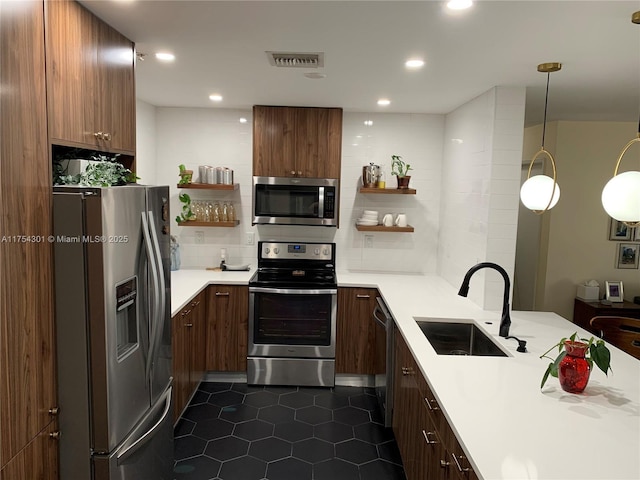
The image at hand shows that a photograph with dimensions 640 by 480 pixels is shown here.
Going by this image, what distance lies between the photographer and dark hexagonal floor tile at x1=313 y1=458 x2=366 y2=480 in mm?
2816

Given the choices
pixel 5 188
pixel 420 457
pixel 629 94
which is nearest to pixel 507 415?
pixel 420 457

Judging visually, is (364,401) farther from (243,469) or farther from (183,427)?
(183,427)

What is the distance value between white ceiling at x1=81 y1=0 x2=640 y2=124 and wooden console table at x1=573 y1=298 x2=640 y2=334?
2043 millimetres

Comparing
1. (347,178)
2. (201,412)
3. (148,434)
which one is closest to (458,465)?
(148,434)

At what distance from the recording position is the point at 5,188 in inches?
57.6

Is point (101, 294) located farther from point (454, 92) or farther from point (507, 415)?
point (454, 92)

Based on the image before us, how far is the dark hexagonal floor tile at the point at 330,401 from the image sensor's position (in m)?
3.75

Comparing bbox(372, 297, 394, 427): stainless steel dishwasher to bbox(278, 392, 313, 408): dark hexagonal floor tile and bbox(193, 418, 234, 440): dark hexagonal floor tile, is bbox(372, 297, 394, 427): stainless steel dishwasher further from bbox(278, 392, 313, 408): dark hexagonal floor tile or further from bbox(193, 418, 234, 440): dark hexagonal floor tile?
bbox(193, 418, 234, 440): dark hexagonal floor tile

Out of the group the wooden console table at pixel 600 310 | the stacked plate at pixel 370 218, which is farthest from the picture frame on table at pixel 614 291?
the stacked plate at pixel 370 218

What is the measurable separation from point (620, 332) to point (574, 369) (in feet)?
3.98

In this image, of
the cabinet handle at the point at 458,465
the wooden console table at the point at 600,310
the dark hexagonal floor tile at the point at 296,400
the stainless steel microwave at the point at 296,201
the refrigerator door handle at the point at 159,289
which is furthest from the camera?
the wooden console table at the point at 600,310

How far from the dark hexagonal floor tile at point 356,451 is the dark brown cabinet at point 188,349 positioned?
1.10 metres

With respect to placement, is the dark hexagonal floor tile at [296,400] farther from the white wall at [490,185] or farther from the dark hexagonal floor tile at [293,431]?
the white wall at [490,185]

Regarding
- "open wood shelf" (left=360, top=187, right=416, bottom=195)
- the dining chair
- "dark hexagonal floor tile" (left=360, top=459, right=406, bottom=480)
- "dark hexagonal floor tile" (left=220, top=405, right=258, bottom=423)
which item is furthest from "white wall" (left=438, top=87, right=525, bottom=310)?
"dark hexagonal floor tile" (left=220, top=405, right=258, bottom=423)
